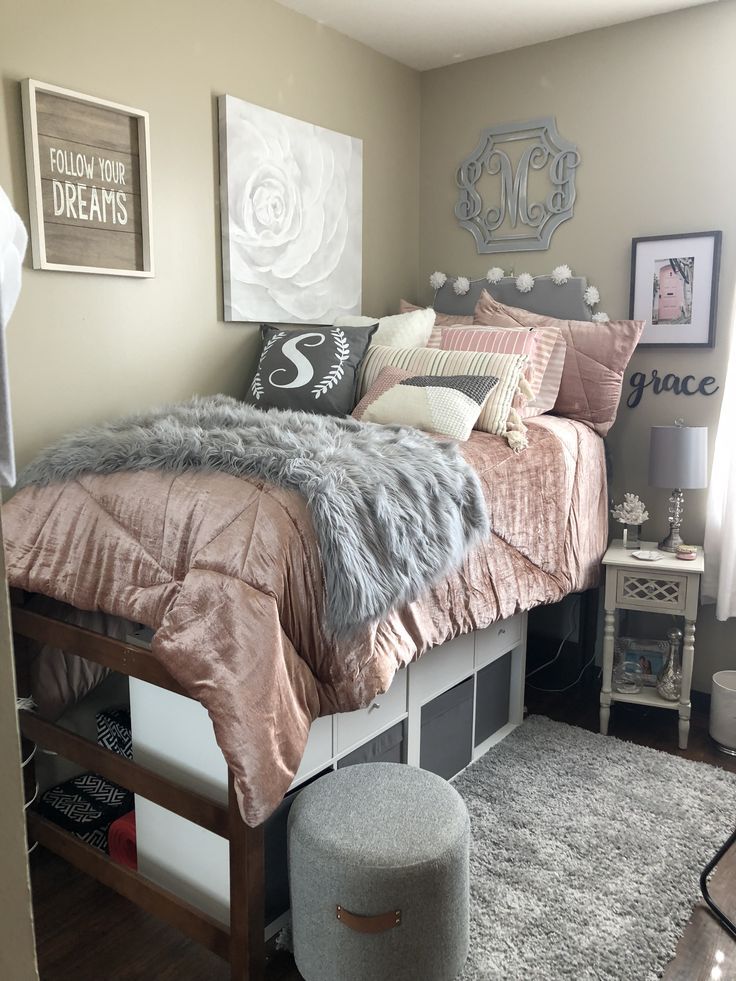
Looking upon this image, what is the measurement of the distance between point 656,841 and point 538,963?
23.6 inches

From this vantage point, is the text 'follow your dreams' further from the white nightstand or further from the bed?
the white nightstand

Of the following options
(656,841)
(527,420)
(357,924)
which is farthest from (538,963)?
(527,420)

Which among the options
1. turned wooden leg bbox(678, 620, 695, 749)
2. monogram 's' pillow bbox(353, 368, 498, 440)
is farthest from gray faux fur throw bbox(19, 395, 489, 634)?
turned wooden leg bbox(678, 620, 695, 749)

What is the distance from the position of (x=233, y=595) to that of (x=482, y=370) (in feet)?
4.64

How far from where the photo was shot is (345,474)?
66.0 inches

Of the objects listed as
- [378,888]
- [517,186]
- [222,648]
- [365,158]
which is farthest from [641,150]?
[378,888]

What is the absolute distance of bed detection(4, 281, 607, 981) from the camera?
56.4 inches

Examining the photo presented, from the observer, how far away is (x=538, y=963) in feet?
5.49

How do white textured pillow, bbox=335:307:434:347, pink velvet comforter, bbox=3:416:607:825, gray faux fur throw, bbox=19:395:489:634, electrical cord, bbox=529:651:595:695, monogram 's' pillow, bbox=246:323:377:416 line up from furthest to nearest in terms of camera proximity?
electrical cord, bbox=529:651:595:695 < white textured pillow, bbox=335:307:434:347 < monogram 's' pillow, bbox=246:323:377:416 < gray faux fur throw, bbox=19:395:489:634 < pink velvet comforter, bbox=3:416:607:825

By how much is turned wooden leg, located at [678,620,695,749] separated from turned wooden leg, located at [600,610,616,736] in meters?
0.23

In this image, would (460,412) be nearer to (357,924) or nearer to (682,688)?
(682,688)

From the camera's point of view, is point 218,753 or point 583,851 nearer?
point 218,753

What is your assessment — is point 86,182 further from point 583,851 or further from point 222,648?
point 583,851

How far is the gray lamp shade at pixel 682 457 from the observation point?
8.79 ft
